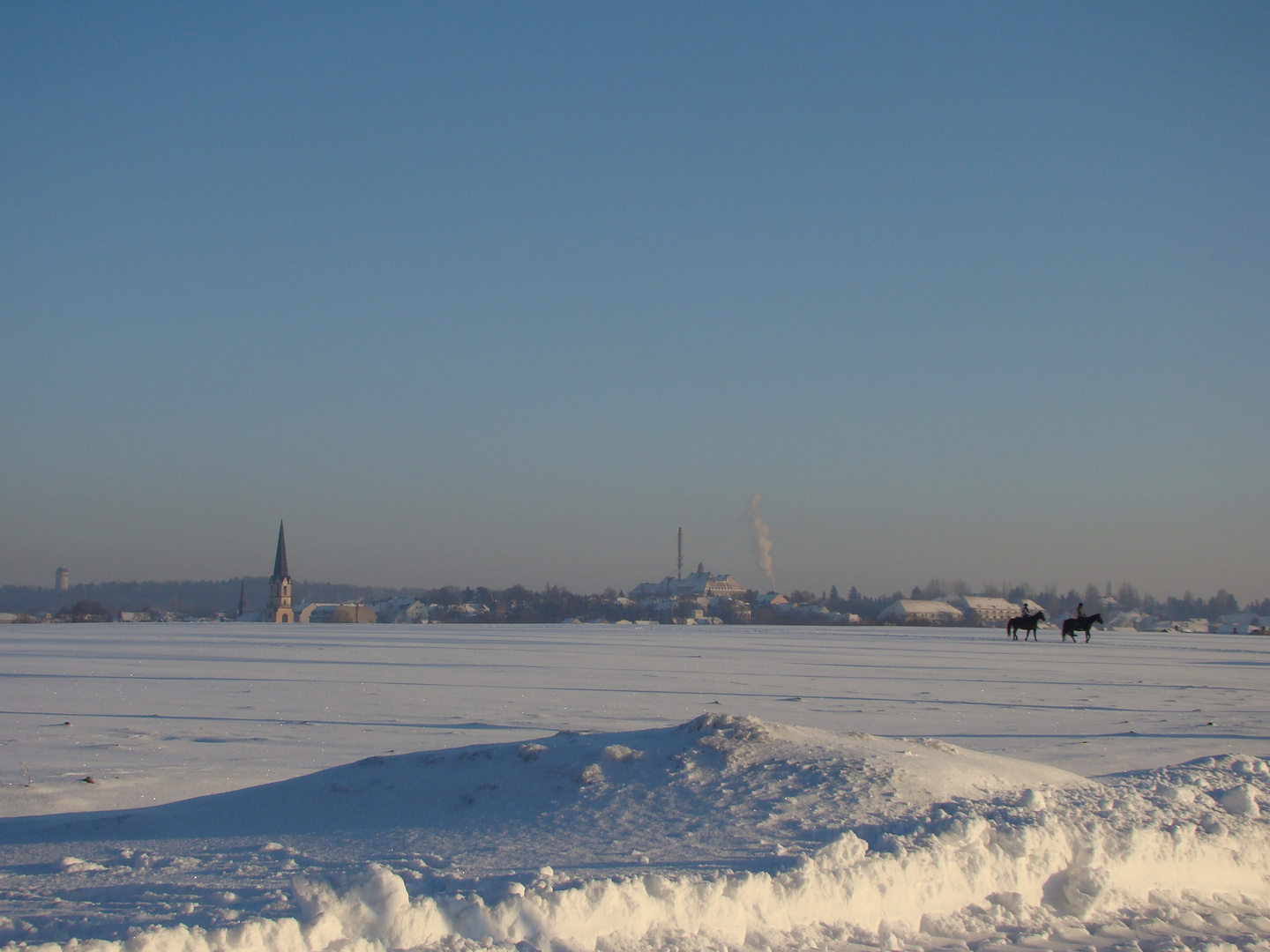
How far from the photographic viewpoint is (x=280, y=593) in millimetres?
116750

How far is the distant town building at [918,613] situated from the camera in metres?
89.0

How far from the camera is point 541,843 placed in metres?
4.81

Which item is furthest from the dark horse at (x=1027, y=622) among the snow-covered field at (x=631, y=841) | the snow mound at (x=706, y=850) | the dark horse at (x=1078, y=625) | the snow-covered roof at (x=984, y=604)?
the snow-covered roof at (x=984, y=604)

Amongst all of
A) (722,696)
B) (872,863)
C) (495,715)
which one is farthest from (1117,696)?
(872,863)

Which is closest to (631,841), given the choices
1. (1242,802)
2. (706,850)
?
(706,850)

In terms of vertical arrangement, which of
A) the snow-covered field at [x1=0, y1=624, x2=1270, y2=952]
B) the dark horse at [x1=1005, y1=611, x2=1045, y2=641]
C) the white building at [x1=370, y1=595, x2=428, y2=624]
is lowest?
Answer: the white building at [x1=370, y1=595, x2=428, y2=624]

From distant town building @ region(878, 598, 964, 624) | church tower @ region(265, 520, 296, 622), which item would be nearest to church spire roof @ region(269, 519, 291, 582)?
church tower @ region(265, 520, 296, 622)

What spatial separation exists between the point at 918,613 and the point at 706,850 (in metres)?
94.7

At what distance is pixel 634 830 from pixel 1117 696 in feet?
36.6

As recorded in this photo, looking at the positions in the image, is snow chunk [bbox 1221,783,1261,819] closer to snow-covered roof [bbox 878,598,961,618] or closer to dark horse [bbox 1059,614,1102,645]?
dark horse [bbox 1059,614,1102,645]

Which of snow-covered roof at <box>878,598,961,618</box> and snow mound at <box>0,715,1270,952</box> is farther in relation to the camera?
snow-covered roof at <box>878,598,961,618</box>

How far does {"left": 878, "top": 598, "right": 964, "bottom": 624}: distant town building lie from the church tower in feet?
212

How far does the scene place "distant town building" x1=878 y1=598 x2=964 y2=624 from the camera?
89.0m

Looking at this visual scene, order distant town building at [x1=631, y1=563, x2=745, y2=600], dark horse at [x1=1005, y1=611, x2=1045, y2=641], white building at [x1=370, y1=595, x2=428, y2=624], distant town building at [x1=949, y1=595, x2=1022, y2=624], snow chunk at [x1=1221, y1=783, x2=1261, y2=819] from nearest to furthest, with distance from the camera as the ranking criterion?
1. snow chunk at [x1=1221, y1=783, x2=1261, y2=819]
2. dark horse at [x1=1005, y1=611, x2=1045, y2=641]
3. white building at [x1=370, y1=595, x2=428, y2=624]
4. distant town building at [x1=949, y1=595, x2=1022, y2=624]
5. distant town building at [x1=631, y1=563, x2=745, y2=600]
